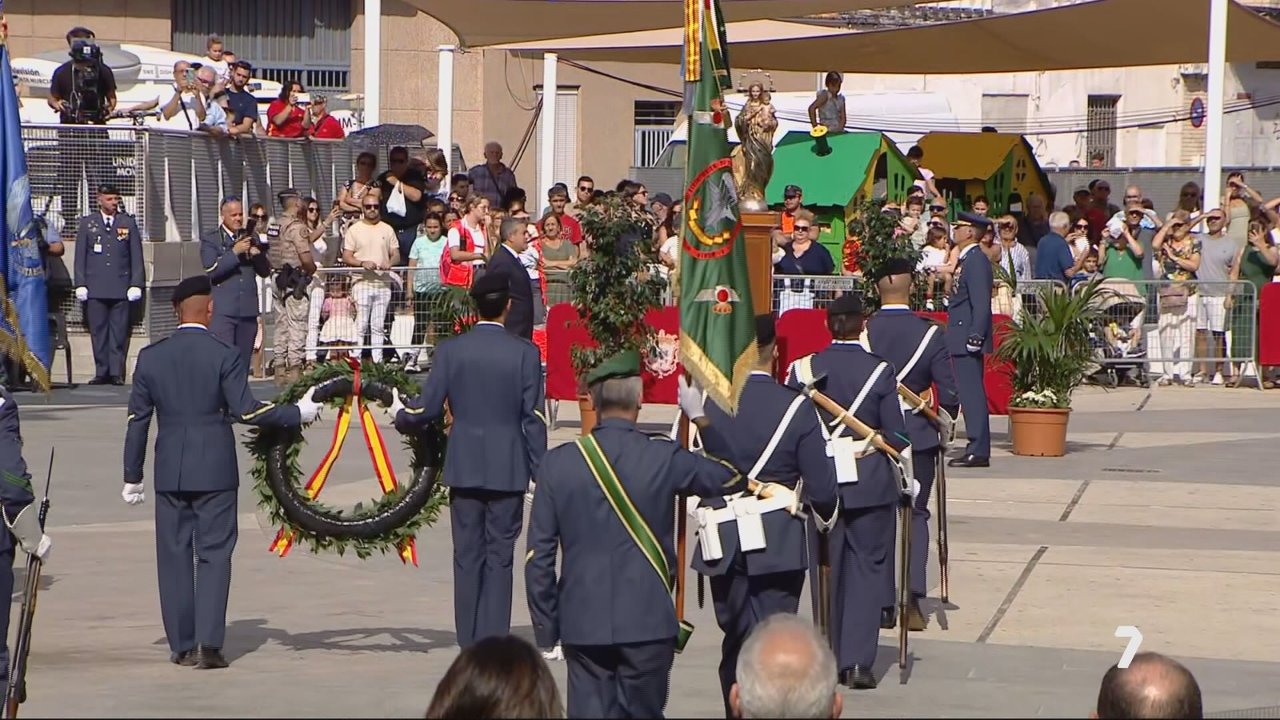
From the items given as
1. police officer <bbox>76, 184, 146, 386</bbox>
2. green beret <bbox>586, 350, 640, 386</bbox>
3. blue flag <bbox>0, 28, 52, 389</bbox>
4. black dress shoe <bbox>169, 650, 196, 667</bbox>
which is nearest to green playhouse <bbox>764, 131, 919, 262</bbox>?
police officer <bbox>76, 184, 146, 386</bbox>

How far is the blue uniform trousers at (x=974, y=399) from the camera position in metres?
16.5

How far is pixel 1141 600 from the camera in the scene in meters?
11.2

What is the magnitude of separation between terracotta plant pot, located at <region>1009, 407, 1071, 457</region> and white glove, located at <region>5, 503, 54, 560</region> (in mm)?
10634

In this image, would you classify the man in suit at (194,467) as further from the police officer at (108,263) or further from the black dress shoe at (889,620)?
the police officer at (108,263)

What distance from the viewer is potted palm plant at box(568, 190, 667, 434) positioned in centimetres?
1712

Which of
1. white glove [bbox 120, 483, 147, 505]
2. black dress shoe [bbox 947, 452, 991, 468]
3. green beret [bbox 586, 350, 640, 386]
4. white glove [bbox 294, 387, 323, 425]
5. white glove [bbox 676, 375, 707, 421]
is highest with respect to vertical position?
green beret [bbox 586, 350, 640, 386]

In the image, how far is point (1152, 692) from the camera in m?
4.63

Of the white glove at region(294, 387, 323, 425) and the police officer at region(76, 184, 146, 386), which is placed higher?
the police officer at region(76, 184, 146, 386)

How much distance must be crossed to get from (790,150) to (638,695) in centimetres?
2051

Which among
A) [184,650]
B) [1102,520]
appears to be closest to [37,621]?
[184,650]

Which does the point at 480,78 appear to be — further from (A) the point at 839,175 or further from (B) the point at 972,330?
(B) the point at 972,330

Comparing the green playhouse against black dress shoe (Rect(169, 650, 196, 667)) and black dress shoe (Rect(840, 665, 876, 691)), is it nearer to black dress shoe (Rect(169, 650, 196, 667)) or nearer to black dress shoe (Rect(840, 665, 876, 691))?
black dress shoe (Rect(840, 665, 876, 691))

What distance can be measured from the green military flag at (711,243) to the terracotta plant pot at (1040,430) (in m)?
8.41

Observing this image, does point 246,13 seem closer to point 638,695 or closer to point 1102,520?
point 1102,520
